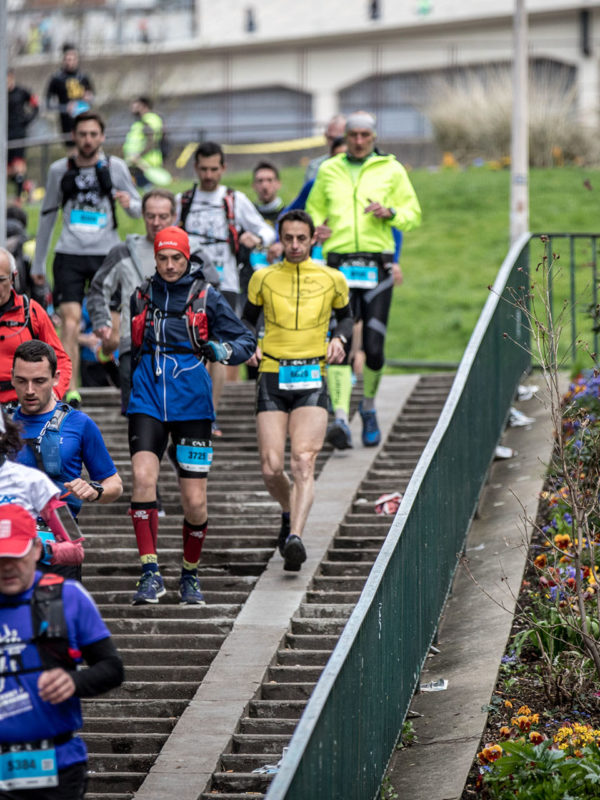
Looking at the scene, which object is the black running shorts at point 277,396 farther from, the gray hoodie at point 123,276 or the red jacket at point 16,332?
the red jacket at point 16,332

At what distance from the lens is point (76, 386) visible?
13945 mm

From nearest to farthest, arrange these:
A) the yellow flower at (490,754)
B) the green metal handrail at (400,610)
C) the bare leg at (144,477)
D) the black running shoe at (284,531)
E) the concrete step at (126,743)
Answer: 1. the green metal handrail at (400,610)
2. the yellow flower at (490,754)
3. the concrete step at (126,743)
4. the bare leg at (144,477)
5. the black running shoe at (284,531)

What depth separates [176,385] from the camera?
9.19 metres

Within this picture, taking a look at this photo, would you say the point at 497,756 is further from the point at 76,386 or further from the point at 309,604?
the point at 76,386

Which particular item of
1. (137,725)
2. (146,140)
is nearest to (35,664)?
(137,725)

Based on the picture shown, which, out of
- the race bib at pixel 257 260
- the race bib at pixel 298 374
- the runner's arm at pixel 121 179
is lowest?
the race bib at pixel 298 374

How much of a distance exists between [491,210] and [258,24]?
19589mm

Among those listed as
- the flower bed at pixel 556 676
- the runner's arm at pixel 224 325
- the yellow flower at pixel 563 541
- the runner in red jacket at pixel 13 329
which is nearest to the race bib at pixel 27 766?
the flower bed at pixel 556 676

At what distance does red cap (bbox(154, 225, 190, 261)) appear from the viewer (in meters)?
9.19

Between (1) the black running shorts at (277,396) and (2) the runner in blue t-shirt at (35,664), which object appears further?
(1) the black running shorts at (277,396)

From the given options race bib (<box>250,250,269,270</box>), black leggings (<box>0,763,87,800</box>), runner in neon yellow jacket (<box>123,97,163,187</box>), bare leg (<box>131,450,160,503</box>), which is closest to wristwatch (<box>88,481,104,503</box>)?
bare leg (<box>131,450,160,503</box>)

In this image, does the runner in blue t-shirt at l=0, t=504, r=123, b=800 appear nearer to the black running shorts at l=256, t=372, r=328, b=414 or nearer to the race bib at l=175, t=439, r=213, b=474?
the race bib at l=175, t=439, r=213, b=474

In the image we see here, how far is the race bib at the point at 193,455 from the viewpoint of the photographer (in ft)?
30.2

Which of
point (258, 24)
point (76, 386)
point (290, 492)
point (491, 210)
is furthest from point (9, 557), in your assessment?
point (258, 24)
